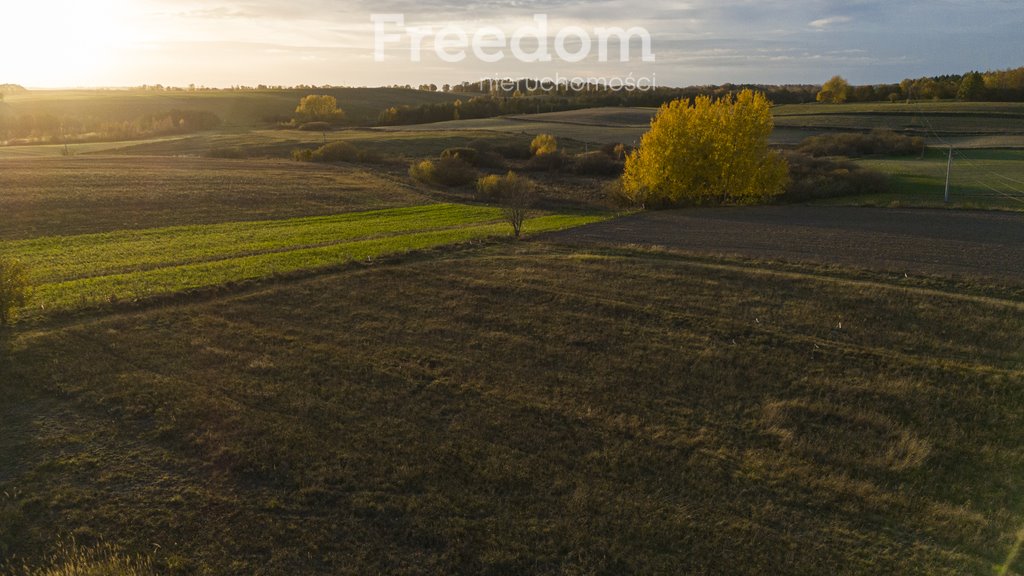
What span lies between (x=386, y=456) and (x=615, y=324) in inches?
380

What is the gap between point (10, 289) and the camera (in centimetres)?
1834

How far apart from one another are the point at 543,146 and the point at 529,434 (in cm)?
6632

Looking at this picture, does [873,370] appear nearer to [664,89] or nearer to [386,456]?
[386,456]

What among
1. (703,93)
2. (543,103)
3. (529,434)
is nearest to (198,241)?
(529,434)

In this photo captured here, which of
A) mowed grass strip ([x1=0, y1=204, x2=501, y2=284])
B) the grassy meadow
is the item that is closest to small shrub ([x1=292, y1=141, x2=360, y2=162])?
mowed grass strip ([x1=0, y1=204, x2=501, y2=284])

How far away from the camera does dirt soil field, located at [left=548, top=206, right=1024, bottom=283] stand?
86.8 ft

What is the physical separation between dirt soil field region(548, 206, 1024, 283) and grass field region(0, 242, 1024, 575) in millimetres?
5581

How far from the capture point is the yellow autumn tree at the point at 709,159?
48.2m

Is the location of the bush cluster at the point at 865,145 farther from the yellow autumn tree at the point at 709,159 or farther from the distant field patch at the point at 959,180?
the yellow autumn tree at the point at 709,159

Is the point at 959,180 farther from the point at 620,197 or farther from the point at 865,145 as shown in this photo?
the point at 620,197

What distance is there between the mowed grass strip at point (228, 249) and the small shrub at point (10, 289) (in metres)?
1.44

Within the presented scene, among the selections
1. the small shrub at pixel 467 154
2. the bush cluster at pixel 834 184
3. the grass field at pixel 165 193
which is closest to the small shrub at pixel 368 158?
the grass field at pixel 165 193

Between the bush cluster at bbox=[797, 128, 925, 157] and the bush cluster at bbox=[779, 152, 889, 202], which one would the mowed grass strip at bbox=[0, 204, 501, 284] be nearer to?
the bush cluster at bbox=[779, 152, 889, 202]

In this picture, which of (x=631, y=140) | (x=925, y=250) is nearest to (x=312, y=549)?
(x=925, y=250)
